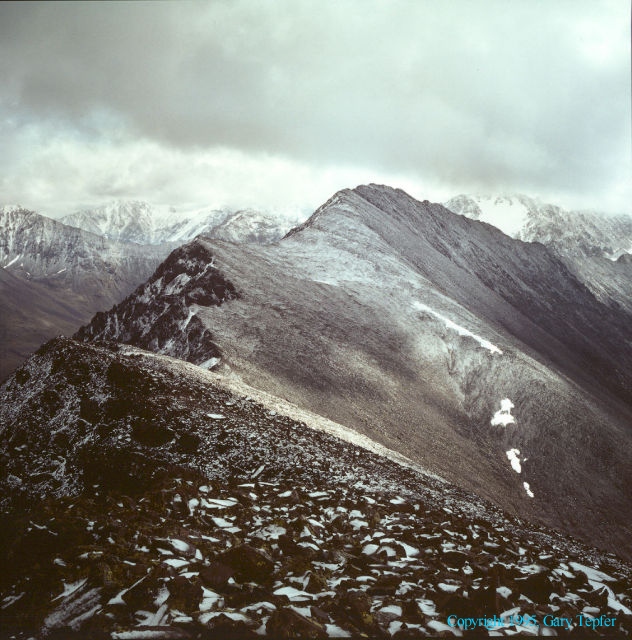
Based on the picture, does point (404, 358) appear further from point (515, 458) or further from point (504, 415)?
point (515, 458)

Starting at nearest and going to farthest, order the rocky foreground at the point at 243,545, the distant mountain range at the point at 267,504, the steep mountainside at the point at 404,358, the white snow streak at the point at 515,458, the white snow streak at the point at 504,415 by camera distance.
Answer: the rocky foreground at the point at 243,545 < the distant mountain range at the point at 267,504 < the steep mountainside at the point at 404,358 < the white snow streak at the point at 515,458 < the white snow streak at the point at 504,415

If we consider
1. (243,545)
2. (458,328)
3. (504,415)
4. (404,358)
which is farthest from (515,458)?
(243,545)

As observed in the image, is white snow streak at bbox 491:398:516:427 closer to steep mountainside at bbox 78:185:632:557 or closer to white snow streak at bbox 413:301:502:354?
steep mountainside at bbox 78:185:632:557

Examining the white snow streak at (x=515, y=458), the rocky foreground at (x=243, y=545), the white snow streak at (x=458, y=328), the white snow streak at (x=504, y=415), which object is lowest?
the white snow streak at (x=515, y=458)

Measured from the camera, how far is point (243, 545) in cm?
821

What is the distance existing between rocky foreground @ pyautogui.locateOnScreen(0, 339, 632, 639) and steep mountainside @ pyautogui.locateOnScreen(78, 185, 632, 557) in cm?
1909

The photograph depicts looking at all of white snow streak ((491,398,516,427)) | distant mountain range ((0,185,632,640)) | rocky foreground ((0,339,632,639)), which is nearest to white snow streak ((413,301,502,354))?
white snow streak ((491,398,516,427))

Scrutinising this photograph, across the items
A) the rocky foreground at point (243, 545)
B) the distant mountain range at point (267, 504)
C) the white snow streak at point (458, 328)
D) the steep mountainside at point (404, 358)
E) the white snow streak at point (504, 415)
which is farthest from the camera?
the white snow streak at point (458, 328)

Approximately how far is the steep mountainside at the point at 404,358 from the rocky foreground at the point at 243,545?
1909cm

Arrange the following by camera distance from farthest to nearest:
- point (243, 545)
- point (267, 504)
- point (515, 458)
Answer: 1. point (515, 458)
2. point (267, 504)
3. point (243, 545)

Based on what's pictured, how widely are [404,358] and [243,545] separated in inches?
1844

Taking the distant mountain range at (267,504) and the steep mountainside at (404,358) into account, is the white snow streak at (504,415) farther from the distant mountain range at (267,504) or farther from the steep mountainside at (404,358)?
the distant mountain range at (267,504)

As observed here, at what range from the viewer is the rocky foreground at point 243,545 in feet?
22.3

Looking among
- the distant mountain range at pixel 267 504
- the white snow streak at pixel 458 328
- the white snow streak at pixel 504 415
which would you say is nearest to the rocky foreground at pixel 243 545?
the distant mountain range at pixel 267 504
